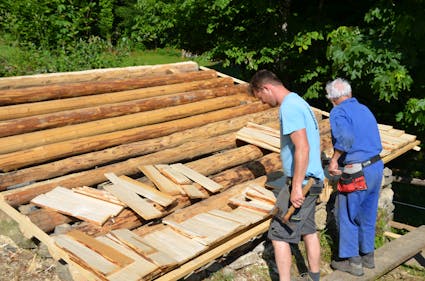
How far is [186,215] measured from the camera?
4754mm

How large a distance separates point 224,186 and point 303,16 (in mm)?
6344

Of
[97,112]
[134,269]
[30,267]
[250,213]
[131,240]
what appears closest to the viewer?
[134,269]

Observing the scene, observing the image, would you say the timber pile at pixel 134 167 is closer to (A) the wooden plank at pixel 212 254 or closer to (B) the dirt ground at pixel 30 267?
(A) the wooden plank at pixel 212 254

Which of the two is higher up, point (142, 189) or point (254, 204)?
point (142, 189)

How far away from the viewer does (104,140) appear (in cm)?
586

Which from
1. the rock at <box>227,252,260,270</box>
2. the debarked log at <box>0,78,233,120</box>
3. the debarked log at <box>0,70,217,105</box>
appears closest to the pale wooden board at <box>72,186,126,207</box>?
the rock at <box>227,252,260,270</box>

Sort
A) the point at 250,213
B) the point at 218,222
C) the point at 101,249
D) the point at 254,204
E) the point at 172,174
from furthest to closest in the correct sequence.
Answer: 1. the point at 172,174
2. the point at 254,204
3. the point at 250,213
4. the point at 218,222
5. the point at 101,249

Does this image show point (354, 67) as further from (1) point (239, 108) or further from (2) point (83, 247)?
(2) point (83, 247)

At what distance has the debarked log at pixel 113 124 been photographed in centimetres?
545

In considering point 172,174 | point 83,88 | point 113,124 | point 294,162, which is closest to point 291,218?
point 294,162

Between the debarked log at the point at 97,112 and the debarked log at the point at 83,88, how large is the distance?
536 millimetres

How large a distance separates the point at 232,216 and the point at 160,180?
0.94m

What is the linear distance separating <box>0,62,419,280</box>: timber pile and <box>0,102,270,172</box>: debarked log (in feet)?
0.04

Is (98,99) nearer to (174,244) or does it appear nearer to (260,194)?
(260,194)
